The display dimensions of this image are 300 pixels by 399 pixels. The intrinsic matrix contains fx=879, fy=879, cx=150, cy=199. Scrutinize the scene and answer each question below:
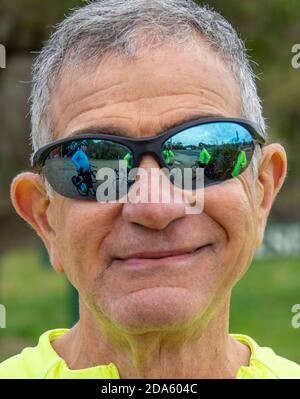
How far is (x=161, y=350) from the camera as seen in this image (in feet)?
7.72

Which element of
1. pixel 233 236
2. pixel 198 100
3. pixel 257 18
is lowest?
pixel 233 236

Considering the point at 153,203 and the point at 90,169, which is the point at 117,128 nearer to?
the point at 90,169

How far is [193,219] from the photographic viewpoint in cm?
219

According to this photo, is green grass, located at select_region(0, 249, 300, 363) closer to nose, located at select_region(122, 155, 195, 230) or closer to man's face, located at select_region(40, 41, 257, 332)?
man's face, located at select_region(40, 41, 257, 332)

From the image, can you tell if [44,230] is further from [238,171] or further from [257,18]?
[257,18]

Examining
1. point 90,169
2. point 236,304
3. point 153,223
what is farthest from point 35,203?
point 236,304

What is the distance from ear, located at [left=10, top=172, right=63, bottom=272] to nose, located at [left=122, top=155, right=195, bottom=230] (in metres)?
0.41

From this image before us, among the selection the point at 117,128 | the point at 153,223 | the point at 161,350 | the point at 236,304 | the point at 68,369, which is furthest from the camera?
the point at 236,304

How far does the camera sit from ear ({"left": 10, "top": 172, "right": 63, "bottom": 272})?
8.29ft

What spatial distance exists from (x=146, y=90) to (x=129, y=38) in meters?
0.17

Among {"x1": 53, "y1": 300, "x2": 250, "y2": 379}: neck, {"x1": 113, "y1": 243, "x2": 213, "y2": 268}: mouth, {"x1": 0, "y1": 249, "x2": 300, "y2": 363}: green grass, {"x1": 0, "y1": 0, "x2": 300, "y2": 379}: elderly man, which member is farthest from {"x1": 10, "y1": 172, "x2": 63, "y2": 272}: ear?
{"x1": 0, "y1": 249, "x2": 300, "y2": 363}: green grass

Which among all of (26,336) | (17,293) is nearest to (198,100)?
(26,336)

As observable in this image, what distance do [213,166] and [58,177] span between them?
41 centimetres

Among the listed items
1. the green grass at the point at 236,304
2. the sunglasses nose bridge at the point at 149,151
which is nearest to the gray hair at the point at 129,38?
the sunglasses nose bridge at the point at 149,151
